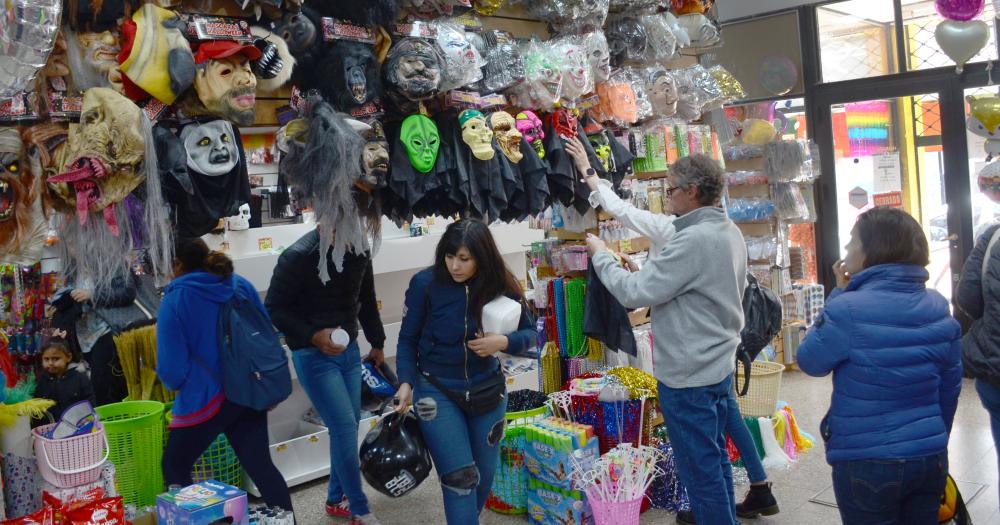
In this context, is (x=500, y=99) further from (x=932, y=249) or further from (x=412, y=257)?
(x=932, y=249)

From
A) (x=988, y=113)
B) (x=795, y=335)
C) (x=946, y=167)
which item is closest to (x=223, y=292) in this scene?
(x=988, y=113)

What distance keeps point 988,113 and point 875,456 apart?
3.52m

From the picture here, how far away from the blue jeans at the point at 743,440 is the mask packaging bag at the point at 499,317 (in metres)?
1.17

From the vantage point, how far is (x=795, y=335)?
259 inches

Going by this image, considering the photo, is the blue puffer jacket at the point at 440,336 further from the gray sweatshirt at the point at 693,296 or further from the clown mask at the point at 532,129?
the clown mask at the point at 532,129

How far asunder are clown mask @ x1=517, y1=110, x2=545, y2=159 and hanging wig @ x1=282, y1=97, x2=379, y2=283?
2.89 feet

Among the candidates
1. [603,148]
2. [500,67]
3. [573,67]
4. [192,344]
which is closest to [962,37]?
[603,148]

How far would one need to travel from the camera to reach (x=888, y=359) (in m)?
2.27

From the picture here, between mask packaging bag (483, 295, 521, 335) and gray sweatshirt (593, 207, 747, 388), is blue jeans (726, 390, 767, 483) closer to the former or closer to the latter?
gray sweatshirt (593, 207, 747, 388)

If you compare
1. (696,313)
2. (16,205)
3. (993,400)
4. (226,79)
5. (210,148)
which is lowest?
(993,400)

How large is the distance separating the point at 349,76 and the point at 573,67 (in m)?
1.16

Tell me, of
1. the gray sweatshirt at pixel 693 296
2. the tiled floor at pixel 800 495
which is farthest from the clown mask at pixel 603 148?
the tiled floor at pixel 800 495

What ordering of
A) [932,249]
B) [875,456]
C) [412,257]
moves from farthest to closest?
[932,249]
[412,257]
[875,456]

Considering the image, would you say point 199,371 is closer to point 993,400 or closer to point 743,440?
point 743,440
